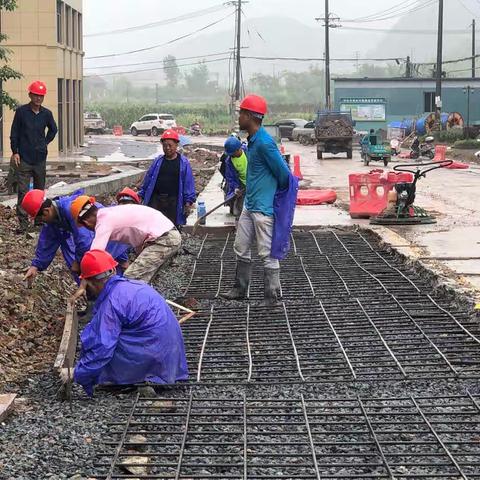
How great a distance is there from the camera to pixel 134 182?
20391 millimetres

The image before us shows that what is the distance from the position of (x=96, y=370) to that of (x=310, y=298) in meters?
3.67

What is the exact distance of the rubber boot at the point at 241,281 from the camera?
8.65 metres

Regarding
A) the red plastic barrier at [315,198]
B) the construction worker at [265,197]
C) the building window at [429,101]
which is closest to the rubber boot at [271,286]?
the construction worker at [265,197]

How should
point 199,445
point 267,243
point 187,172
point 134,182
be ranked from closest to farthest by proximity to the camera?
point 199,445 → point 267,243 → point 187,172 → point 134,182

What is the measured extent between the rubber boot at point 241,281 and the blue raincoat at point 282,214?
0.38 meters

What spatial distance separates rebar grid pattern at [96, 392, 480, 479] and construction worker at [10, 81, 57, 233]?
6.08 metres

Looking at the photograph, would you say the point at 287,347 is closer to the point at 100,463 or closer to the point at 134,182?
the point at 100,463

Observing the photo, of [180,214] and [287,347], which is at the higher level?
[180,214]

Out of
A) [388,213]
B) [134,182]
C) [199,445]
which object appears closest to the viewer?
[199,445]

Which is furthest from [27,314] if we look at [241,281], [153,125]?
[153,125]

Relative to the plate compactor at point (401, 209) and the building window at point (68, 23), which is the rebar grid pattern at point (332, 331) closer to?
the plate compactor at point (401, 209)

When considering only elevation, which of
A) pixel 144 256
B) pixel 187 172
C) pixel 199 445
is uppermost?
A: pixel 187 172

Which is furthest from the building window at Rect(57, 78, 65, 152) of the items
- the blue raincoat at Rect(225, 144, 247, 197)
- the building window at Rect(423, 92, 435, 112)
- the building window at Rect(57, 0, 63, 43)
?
the building window at Rect(423, 92, 435, 112)

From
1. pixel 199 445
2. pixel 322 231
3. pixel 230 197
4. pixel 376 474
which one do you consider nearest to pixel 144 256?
pixel 199 445
